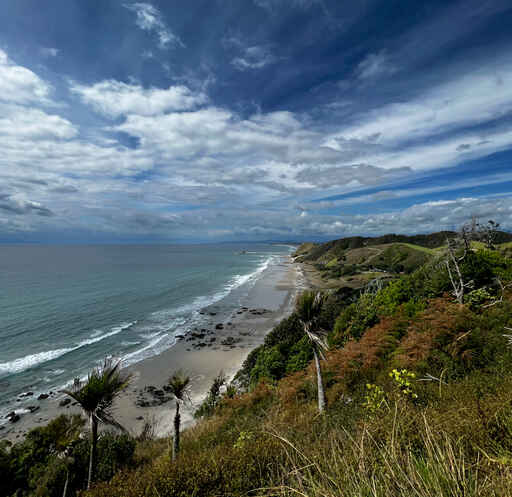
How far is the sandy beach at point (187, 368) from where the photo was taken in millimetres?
18453

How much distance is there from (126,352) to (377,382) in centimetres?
2660

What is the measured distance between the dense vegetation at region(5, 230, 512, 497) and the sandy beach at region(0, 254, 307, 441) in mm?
3440

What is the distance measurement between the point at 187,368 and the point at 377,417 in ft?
83.5

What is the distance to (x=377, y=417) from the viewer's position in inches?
161

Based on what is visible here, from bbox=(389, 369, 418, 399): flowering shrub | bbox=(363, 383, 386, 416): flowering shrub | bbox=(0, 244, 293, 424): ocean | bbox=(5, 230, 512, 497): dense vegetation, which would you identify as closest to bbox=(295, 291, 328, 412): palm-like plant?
bbox=(5, 230, 512, 497): dense vegetation

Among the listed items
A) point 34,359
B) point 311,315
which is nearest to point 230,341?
point 34,359

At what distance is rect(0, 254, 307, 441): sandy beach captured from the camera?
1845 centimetres

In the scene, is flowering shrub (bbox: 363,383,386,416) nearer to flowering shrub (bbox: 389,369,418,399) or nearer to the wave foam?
flowering shrub (bbox: 389,369,418,399)

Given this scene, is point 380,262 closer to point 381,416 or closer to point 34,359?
point 34,359

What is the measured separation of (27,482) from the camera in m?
9.18

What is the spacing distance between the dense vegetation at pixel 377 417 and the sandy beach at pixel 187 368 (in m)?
3.44

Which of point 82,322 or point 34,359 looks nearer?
point 34,359

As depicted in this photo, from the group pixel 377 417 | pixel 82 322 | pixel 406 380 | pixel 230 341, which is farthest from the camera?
pixel 82 322

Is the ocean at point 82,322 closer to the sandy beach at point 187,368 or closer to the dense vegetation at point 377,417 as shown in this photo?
the sandy beach at point 187,368
